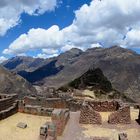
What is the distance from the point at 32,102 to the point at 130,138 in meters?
14.2

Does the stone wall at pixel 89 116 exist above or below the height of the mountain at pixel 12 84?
below

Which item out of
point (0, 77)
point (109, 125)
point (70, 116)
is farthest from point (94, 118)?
point (0, 77)

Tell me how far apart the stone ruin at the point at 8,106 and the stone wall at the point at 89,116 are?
6.30 meters

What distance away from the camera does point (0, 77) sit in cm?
10800

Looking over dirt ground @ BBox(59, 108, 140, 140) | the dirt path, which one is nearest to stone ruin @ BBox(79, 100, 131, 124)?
dirt ground @ BBox(59, 108, 140, 140)

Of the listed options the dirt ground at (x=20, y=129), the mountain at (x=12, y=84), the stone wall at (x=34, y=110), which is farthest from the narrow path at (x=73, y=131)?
the mountain at (x=12, y=84)

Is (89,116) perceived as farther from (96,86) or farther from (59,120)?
(96,86)

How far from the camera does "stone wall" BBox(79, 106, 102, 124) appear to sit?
2495cm

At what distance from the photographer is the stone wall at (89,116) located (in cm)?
2495

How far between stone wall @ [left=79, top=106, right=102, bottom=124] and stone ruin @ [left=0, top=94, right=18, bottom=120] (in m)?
6.30

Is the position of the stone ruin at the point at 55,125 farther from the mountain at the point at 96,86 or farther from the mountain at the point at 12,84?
the mountain at the point at 12,84

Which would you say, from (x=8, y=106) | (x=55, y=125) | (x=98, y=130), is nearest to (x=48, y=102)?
(x=8, y=106)

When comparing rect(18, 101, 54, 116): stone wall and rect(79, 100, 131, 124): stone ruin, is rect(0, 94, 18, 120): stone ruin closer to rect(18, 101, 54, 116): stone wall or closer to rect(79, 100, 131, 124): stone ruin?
rect(18, 101, 54, 116): stone wall

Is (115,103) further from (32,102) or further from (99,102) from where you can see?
(32,102)
